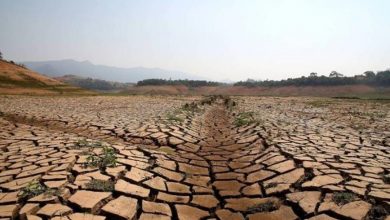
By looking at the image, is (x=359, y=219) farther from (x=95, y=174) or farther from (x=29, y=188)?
(x=29, y=188)

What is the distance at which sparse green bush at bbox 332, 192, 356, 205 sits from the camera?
327 cm

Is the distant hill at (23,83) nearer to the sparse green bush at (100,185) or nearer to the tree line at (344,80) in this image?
the sparse green bush at (100,185)

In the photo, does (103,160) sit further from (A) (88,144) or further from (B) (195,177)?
(B) (195,177)

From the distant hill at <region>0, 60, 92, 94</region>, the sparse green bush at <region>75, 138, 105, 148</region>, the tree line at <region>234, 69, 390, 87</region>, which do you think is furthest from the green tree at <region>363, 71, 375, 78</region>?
the sparse green bush at <region>75, 138, 105, 148</region>

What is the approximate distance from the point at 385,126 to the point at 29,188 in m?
8.69

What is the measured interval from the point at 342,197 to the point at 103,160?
3.07m

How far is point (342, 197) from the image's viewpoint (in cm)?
334

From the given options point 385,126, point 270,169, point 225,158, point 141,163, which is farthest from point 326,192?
point 385,126

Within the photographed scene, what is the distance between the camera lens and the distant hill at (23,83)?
97.0ft

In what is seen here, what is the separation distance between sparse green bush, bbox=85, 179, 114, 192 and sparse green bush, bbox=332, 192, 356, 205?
2390 mm

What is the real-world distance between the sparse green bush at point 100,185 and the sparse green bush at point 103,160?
0.55 meters

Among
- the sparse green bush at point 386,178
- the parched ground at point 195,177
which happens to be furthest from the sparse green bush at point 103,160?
the sparse green bush at point 386,178

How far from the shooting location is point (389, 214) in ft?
9.64

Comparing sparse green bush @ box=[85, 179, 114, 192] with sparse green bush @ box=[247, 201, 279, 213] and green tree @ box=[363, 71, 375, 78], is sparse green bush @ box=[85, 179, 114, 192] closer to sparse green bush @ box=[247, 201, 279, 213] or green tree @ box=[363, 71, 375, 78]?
sparse green bush @ box=[247, 201, 279, 213]
